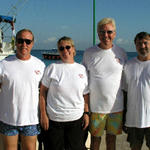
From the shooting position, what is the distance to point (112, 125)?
2.90 meters

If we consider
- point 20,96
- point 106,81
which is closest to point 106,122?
point 106,81

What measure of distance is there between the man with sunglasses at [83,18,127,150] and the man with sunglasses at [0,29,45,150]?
0.86 m

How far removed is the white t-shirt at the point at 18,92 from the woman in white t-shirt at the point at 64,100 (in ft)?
0.54

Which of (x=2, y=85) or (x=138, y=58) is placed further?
(x=138, y=58)

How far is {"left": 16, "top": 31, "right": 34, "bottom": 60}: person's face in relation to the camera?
7.91ft

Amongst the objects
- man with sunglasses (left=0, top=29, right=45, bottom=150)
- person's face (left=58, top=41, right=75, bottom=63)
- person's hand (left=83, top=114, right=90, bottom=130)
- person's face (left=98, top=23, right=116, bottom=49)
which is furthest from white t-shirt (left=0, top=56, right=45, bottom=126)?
person's face (left=98, top=23, right=116, bottom=49)

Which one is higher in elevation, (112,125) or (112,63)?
(112,63)

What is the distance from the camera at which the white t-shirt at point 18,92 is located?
2334 mm

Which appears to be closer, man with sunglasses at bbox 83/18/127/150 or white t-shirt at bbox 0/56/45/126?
white t-shirt at bbox 0/56/45/126

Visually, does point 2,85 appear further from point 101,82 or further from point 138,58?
point 138,58

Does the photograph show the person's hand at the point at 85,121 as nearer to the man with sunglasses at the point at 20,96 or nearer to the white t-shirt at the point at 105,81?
the white t-shirt at the point at 105,81

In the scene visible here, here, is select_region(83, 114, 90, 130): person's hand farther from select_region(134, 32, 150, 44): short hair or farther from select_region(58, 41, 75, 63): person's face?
select_region(134, 32, 150, 44): short hair

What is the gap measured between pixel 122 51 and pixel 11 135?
2.03 m

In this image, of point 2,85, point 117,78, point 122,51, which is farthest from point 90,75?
point 2,85
